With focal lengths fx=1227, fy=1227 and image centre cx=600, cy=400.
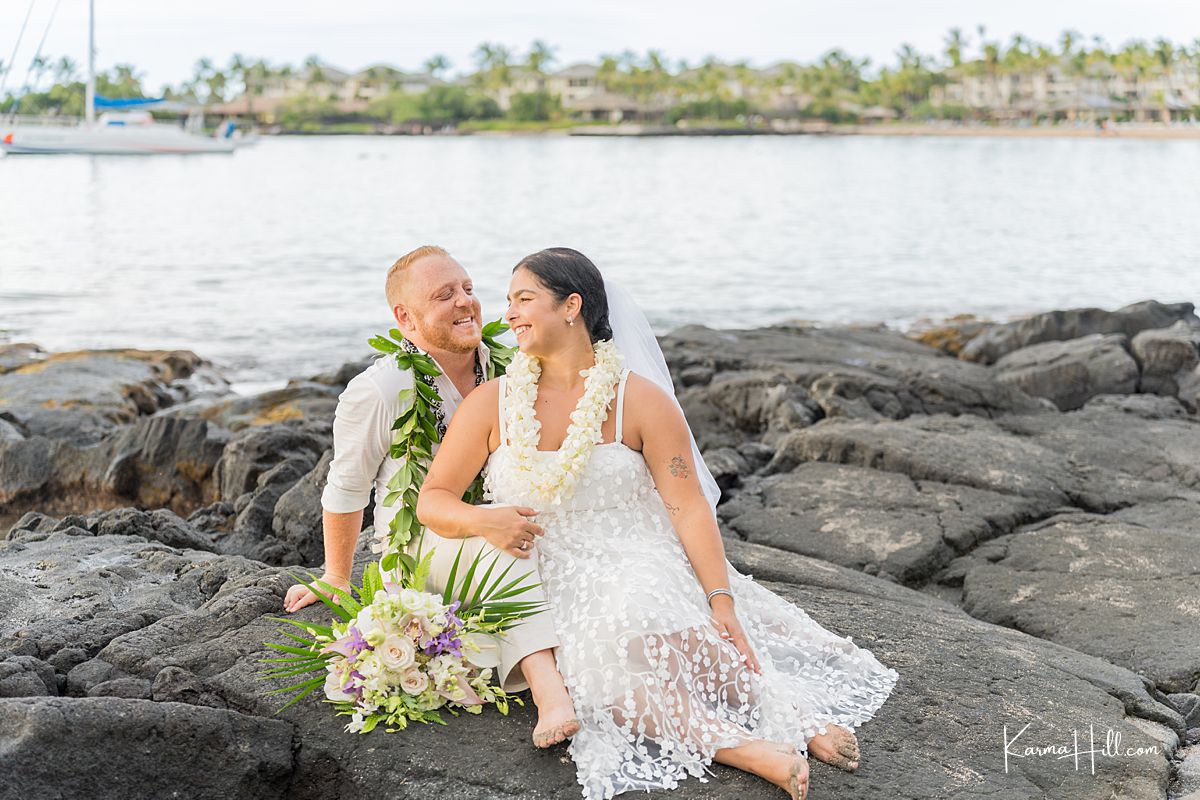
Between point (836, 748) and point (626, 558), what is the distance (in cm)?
94

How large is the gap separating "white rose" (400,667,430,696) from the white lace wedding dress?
0.46 meters

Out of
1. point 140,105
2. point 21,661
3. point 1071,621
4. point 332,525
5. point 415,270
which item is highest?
point 140,105

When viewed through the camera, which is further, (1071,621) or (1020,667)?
(1071,621)

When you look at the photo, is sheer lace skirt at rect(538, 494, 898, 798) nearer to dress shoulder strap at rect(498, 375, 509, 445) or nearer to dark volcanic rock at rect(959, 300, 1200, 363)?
dress shoulder strap at rect(498, 375, 509, 445)

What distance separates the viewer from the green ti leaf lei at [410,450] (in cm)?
466

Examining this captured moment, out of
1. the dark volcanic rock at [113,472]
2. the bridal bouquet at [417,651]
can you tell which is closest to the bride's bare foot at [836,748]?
the bridal bouquet at [417,651]

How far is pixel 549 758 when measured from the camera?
3938mm

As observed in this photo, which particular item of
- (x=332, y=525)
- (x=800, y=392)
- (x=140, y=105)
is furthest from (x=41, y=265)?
(x=140, y=105)

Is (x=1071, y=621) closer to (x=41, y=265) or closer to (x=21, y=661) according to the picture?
(x=21, y=661)

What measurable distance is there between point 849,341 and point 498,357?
10.7m

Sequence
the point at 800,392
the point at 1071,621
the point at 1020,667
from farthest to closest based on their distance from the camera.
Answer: the point at 800,392, the point at 1071,621, the point at 1020,667

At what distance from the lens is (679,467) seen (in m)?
4.45

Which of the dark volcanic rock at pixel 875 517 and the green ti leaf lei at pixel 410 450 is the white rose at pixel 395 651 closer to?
the green ti leaf lei at pixel 410 450

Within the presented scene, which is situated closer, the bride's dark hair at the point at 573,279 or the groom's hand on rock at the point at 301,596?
the bride's dark hair at the point at 573,279
